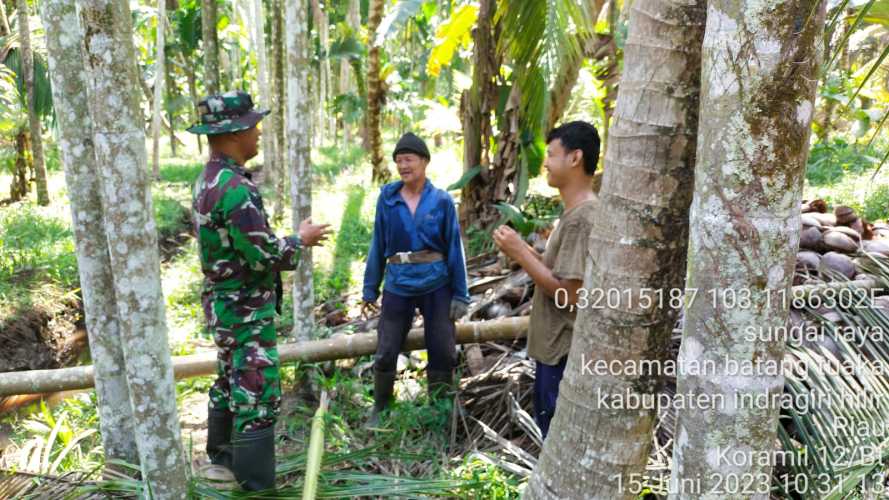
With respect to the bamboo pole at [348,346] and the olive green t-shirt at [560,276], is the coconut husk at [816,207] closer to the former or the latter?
the bamboo pole at [348,346]

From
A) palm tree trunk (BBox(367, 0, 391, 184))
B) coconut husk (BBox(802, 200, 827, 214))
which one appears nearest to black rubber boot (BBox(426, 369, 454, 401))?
coconut husk (BBox(802, 200, 827, 214))

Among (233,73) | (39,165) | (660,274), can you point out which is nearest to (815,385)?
(660,274)

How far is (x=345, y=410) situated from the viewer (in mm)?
4738

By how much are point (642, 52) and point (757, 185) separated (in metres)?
0.72

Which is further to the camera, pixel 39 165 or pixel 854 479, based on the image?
pixel 39 165

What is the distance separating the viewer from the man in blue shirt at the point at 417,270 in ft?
14.4

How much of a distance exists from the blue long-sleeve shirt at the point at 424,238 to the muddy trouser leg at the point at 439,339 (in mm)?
79

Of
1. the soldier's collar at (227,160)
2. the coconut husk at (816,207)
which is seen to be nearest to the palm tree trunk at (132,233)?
the soldier's collar at (227,160)

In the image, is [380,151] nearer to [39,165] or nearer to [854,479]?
[39,165]

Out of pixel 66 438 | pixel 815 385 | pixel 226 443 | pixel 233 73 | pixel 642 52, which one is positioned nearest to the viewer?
pixel 642 52

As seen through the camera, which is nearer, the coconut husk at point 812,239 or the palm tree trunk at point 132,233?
the palm tree trunk at point 132,233

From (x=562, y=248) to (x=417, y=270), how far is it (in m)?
1.48

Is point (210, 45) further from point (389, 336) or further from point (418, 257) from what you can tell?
point (389, 336)

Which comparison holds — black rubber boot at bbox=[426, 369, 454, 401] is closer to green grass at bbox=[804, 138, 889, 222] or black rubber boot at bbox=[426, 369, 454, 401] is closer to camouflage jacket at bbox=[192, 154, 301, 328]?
camouflage jacket at bbox=[192, 154, 301, 328]
